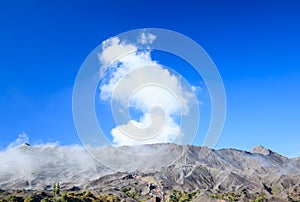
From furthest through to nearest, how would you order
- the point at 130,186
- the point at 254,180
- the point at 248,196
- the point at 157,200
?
1. the point at 254,180
2. the point at 130,186
3. the point at 248,196
4. the point at 157,200

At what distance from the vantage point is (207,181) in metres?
178

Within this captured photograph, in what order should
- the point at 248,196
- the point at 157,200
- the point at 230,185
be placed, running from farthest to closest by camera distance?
the point at 230,185, the point at 248,196, the point at 157,200

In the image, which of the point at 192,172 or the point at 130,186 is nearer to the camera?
the point at 130,186

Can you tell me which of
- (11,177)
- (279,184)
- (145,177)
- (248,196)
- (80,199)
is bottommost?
(80,199)

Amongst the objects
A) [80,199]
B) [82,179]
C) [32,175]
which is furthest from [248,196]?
[32,175]

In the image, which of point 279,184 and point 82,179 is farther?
point 82,179

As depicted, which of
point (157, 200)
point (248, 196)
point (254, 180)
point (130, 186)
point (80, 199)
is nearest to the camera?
point (80, 199)

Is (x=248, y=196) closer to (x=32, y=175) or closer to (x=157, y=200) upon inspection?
(x=157, y=200)

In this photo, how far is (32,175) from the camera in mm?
191750

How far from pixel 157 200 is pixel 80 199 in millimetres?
21204

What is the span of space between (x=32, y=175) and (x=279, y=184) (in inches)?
4623

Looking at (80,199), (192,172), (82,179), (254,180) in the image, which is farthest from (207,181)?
(80,199)

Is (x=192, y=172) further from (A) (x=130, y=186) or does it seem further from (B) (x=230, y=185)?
(A) (x=130, y=186)

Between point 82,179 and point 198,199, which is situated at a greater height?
point 82,179
